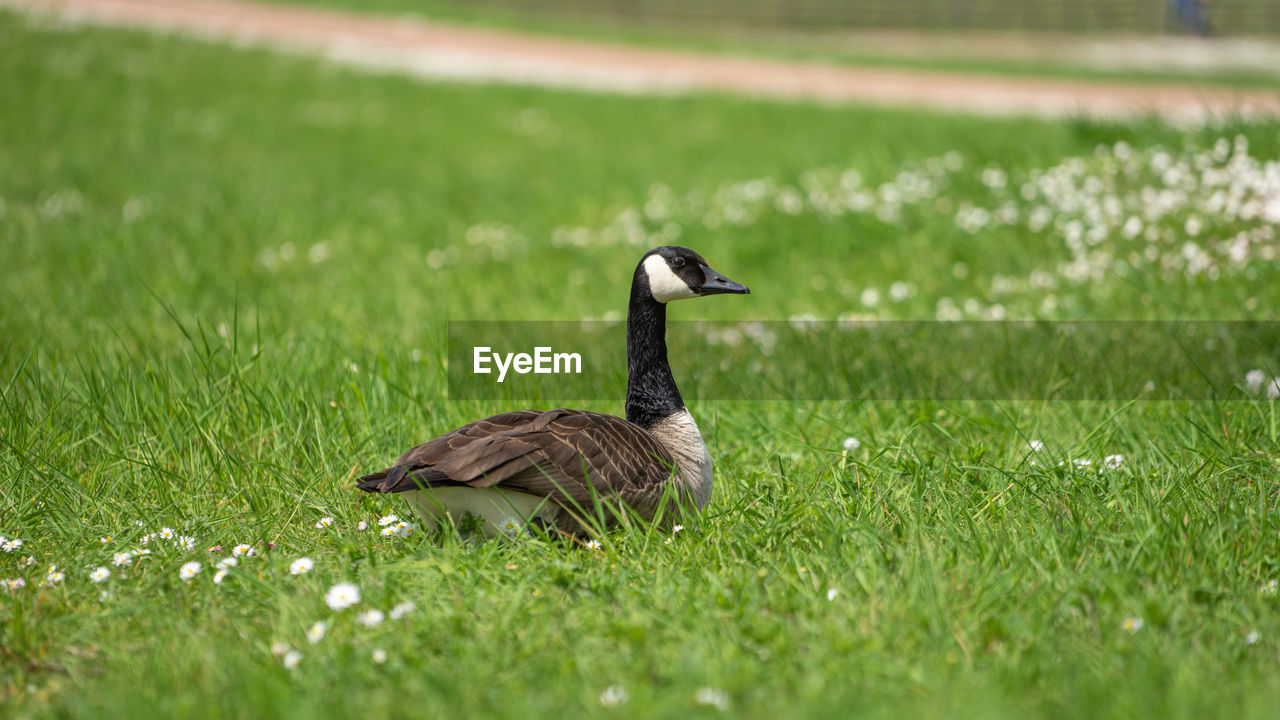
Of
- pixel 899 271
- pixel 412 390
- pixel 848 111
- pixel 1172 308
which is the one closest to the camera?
pixel 412 390

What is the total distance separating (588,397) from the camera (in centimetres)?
530

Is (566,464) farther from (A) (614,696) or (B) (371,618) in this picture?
(A) (614,696)

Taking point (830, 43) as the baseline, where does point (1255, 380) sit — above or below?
below

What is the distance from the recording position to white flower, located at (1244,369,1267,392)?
4.66 metres

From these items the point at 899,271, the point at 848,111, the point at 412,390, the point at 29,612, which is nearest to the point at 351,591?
the point at 29,612

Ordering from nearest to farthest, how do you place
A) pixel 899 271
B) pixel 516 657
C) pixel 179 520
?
pixel 516 657 < pixel 179 520 < pixel 899 271

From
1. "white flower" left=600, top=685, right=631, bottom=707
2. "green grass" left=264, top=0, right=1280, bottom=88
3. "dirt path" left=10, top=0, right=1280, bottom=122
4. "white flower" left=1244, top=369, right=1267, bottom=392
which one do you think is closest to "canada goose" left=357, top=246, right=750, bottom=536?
"white flower" left=600, top=685, right=631, bottom=707

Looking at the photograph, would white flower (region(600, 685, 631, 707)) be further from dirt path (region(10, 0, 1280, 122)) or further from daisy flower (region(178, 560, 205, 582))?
dirt path (region(10, 0, 1280, 122))

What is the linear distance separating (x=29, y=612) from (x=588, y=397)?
2.79 m

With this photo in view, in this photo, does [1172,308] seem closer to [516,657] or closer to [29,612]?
[516,657]

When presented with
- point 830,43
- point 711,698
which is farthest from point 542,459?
point 830,43

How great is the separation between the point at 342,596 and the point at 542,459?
0.76 metres

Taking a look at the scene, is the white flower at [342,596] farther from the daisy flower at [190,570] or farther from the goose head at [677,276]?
the goose head at [677,276]

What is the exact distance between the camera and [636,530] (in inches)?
139
